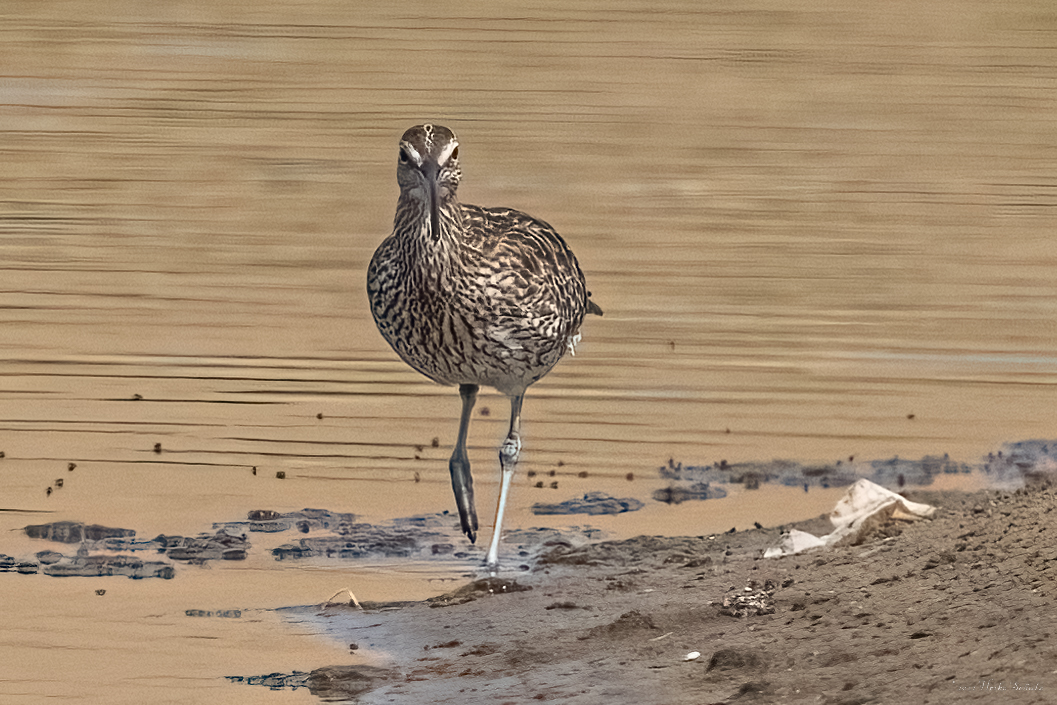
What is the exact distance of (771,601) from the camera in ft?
13.7

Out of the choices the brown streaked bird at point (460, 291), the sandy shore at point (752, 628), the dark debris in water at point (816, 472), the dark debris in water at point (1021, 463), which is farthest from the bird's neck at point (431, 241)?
the dark debris in water at point (1021, 463)

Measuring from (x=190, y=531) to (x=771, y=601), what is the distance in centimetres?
239

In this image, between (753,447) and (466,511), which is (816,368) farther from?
(466,511)

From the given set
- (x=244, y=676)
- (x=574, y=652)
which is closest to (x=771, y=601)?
(x=574, y=652)

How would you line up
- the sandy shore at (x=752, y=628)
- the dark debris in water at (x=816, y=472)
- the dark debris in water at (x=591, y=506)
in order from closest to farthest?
the sandy shore at (x=752, y=628) < the dark debris in water at (x=591, y=506) < the dark debris in water at (x=816, y=472)

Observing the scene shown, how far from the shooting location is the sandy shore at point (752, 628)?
3.46m

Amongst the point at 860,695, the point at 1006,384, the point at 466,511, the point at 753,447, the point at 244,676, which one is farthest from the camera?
the point at 1006,384

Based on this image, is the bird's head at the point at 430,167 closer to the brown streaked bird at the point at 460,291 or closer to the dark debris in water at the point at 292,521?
the brown streaked bird at the point at 460,291

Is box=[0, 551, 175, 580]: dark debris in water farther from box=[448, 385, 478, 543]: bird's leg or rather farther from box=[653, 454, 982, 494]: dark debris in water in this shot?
box=[653, 454, 982, 494]: dark debris in water

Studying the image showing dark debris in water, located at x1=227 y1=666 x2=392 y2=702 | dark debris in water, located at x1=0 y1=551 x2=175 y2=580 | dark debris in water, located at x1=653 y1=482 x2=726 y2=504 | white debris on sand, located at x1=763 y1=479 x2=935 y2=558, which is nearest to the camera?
dark debris in water, located at x1=227 y1=666 x2=392 y2=702

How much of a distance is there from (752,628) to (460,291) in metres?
1.70

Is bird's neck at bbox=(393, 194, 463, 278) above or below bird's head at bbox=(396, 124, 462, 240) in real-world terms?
below

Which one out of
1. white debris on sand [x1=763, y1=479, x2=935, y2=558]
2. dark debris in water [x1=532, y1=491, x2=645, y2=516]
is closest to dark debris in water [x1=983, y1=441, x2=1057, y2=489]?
white debris on sand [x1=763, y1=479, x2=935, y2=558]

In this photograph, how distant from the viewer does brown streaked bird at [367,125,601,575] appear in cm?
501
